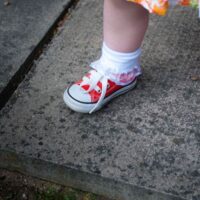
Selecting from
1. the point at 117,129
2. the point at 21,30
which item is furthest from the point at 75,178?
the point at 21,30

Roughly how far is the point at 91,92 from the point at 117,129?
18cm

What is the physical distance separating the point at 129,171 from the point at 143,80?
45cm

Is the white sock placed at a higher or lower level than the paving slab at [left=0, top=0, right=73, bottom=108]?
higher

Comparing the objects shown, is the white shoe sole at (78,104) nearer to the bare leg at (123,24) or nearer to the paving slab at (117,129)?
the paving slab at (117,129)

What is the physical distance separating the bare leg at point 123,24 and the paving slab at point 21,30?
1.28ft

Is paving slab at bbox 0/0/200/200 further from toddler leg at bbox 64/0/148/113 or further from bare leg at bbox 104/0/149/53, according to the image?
bare leg at bbox 104/0/149/53

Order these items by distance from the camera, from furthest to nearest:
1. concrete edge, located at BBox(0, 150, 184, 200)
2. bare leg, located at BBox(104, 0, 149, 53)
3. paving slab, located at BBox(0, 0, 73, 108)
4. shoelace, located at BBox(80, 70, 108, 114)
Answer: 1. paving slab, located at BBox(0, 0, 73, 108)
2. shoelace, located at BBox(80, 70, 108, 114)
3. bare leg, located at BBox(104, 0, 149, 53)
4. concrete edge, located at BBox(0, 150, 184, 200)

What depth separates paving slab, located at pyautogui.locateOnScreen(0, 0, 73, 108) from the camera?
1.90 meters

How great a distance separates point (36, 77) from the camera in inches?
74.4

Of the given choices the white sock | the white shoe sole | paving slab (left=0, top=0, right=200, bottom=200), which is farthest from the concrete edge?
the white sock

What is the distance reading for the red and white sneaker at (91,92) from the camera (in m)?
1.73

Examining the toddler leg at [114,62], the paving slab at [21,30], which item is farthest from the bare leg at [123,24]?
the paving slab at [21,30]

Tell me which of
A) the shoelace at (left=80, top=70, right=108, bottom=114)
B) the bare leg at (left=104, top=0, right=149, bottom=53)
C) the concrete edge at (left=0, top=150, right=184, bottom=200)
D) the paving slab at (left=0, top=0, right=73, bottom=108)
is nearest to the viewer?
the concrete edge at (left=0, top=150, right=184, bottom=200)

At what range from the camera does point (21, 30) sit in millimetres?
2094
